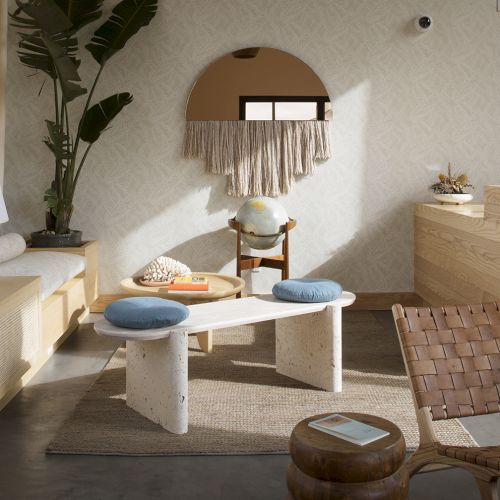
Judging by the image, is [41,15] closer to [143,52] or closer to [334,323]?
[143,52]

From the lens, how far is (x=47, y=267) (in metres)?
4.74

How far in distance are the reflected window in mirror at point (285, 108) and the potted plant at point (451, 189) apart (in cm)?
106

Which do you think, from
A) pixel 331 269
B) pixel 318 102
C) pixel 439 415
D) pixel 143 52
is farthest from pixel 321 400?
pixel 143 52

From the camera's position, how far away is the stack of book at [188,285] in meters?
4.60

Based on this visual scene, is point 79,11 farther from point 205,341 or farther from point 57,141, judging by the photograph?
point 205,341

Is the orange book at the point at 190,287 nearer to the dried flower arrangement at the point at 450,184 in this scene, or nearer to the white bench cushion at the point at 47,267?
the white bench cushion at the point at 47,267

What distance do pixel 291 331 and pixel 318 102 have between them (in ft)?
8.02

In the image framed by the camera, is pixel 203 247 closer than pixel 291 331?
No

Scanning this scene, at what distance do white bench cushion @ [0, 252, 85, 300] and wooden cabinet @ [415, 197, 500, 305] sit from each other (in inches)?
104

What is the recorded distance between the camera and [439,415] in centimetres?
235

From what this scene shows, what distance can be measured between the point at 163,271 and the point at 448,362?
2.86 meters

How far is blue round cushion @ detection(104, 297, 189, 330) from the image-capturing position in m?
3.31

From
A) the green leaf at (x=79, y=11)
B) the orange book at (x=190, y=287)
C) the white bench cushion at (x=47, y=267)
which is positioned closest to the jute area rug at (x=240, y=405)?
the orange book at (x=190, y=287)

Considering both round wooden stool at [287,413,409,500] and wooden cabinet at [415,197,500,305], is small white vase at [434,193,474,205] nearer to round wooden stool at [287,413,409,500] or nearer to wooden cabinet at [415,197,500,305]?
wooden cabinet at [415,197,500,305]
